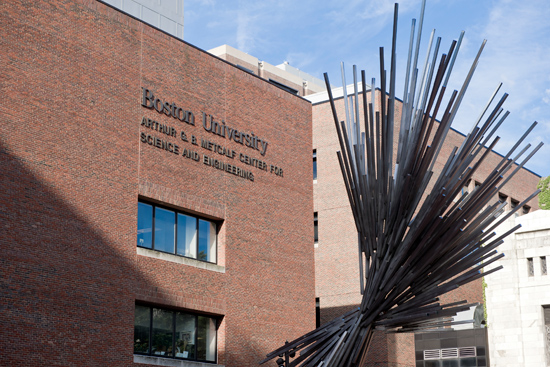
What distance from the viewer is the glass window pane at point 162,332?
1053 inches

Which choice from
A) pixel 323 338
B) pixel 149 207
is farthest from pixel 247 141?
pixel 323 338

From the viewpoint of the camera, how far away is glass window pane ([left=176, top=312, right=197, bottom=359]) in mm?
27562

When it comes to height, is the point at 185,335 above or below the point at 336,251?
below

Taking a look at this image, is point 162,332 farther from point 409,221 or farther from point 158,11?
point 158,11

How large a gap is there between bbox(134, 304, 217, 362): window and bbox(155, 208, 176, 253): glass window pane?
218cm

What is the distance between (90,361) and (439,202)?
551 inches

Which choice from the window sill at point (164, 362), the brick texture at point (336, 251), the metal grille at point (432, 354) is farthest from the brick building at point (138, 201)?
the metal grille at point (432, 354)

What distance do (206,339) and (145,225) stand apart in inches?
192

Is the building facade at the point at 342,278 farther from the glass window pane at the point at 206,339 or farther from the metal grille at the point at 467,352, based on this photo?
the glass window pane at the point at 206,339

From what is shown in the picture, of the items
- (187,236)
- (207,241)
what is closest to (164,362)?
(187,236)

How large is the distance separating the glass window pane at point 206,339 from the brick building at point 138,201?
57 millimetres

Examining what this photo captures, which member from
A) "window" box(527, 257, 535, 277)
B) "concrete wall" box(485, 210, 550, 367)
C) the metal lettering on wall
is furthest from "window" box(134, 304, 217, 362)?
"window" box(527, 257, 535, 277)

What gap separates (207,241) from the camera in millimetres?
29750

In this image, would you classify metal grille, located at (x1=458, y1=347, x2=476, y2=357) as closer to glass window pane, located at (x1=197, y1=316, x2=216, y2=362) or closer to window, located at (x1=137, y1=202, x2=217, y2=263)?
glass window pane, located at (x1=197, y1=316, x2=216, y2=362)
